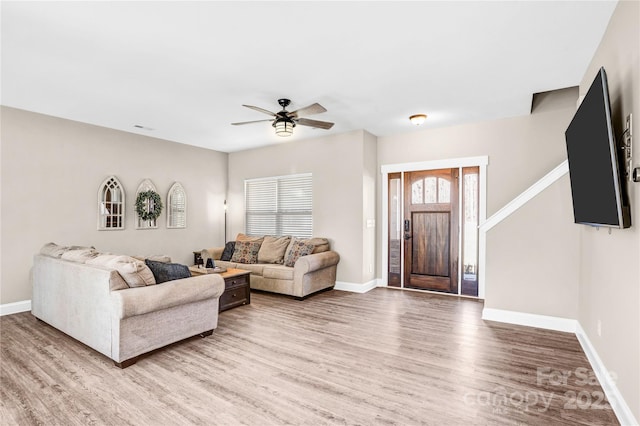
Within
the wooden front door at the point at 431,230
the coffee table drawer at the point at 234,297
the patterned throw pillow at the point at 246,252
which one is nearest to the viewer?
the coffee table drawer at the point at 234,297

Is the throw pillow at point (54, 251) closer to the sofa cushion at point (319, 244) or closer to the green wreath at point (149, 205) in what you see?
the green wreath at point (149, 205)

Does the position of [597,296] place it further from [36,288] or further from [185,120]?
[36,288]

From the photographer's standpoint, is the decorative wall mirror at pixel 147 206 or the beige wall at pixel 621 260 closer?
the beige wall at pixel 621 260

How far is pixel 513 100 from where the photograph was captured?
4.12 meters

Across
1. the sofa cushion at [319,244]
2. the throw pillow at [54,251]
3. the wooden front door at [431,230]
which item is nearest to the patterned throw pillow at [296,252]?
the sofa cushion at [319,244]

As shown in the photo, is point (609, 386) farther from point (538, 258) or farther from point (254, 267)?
point (254, 267)

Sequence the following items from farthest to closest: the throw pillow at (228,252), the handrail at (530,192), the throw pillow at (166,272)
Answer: the throw pillow at (228,252)
the handrail at (530,192)
the throw pillow at (166,272)

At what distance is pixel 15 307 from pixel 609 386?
645 cm

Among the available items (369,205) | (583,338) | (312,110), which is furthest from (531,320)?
(312,110)

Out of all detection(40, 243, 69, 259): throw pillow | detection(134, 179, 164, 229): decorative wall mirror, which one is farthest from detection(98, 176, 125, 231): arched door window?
detection(40, 243, 69, 259): throw pillow

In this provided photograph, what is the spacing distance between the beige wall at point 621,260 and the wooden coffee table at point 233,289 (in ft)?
12.9

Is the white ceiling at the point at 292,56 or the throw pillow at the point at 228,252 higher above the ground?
the white ceiling at the point at 292,56

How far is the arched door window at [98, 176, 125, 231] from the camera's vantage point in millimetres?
5215

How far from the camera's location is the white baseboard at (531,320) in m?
3.63
